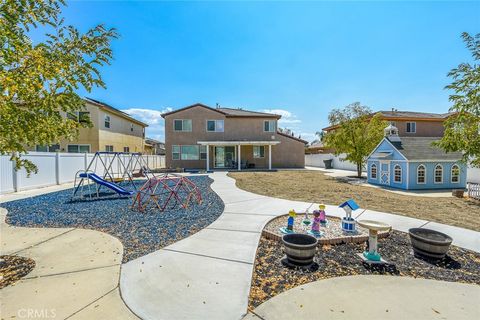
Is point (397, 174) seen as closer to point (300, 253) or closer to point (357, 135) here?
point (357, 135)

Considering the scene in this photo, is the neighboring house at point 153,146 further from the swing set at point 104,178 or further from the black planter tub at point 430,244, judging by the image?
the black planter tub at point 430,244

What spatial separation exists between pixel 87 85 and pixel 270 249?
13.6 feet

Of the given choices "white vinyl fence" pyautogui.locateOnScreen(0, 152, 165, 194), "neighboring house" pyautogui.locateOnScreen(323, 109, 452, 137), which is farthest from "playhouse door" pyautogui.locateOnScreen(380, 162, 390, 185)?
"white vinyl fence" pyautogui.locateOnScreen(0, 152, 165, 194)

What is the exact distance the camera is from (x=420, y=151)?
1459 centimetres

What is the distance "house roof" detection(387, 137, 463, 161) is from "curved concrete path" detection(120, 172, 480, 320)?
1034cm

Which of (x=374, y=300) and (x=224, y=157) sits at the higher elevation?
(x=224, y=157)

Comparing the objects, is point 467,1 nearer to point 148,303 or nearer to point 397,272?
point 397,272

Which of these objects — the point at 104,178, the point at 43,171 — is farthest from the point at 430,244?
the point at 43,171

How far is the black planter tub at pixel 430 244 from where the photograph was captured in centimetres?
391

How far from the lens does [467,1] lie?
27.0ft

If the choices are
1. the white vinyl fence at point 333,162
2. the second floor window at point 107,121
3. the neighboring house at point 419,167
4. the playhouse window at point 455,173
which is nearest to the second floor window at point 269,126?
the white vinyl fence at point 333,162

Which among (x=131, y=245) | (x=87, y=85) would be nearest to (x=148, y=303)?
Answer: (x=131, y=245)

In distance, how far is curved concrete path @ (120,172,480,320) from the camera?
8.55 feet

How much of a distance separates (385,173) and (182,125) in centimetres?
1978
